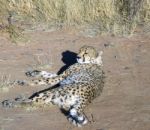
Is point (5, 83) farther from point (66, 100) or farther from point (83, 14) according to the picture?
point (83, 14)

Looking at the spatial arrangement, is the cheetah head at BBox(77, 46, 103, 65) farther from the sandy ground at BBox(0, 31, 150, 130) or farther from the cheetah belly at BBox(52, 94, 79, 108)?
the cheetah belly at BBox(52, 94, 79, 108)

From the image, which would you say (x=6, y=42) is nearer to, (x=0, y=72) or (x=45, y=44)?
(x=45, y=44)

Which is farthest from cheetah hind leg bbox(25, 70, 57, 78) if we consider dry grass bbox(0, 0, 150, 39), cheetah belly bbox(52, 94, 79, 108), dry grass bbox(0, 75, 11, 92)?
dry grass bbox(0, 0, 150, 39)

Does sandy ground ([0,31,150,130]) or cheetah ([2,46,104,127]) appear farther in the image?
cheetah ([2,46,104,127])

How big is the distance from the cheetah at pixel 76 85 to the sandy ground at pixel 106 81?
0.11m

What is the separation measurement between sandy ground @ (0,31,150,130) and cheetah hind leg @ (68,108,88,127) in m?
0.07

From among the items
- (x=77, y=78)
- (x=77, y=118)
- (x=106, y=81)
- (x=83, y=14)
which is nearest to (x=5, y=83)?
(x=77, y=78)

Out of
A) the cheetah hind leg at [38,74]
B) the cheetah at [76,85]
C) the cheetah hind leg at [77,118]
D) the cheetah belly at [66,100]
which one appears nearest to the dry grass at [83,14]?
the cheetah hind leg at [38,74]

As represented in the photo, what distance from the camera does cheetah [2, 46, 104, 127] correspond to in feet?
20.0

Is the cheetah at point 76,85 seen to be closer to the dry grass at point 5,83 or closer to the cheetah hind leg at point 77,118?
the cheetah hind leg at point 77,118

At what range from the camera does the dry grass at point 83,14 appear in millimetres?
9656

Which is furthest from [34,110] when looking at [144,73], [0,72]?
[144,73]

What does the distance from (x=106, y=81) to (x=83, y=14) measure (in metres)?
2.70

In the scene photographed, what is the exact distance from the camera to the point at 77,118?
580cm
